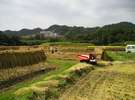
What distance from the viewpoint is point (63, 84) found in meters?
23.8

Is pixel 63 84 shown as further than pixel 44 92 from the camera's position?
Yes

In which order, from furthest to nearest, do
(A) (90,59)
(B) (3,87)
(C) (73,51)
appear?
(C) (73,51), (A) (90,59), (B) (3,87)

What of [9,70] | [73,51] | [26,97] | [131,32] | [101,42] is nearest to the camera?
[26,97]

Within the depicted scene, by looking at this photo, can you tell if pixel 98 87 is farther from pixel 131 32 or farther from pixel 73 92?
pixel 131 32

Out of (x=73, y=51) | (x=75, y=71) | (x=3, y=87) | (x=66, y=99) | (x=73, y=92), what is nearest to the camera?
(x=66, y=99)

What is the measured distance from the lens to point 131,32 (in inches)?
4545

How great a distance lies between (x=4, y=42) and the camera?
3012 inches

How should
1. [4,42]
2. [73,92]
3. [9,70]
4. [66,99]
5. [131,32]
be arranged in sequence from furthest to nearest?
[131,32] → [4,42] → [9,70] → [73,92] → [66,99]

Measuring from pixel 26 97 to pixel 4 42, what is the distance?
60606 millimetres

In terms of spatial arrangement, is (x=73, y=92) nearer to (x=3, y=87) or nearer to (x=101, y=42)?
(x=3, y=87)

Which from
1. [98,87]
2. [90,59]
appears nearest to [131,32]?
[90,59]

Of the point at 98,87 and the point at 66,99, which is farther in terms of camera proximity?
the point at 98,87

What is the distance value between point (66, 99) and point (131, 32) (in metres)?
99.4

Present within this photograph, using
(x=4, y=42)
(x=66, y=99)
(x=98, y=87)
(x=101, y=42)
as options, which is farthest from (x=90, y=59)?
(x=101, y=42)
